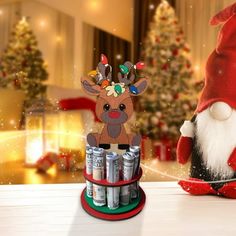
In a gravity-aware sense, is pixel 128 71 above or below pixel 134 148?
above

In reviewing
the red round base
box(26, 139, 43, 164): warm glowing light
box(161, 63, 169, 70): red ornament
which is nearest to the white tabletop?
the red round base

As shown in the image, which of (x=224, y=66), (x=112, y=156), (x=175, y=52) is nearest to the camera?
(x=112, y=156)

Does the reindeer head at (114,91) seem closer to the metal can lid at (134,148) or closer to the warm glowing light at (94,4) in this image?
the metal can lid at (134,148)

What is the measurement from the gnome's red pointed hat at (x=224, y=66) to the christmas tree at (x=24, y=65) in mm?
790

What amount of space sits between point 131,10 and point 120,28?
0.12 meters

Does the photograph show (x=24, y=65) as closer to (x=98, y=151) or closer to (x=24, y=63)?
(x=24, y=63)

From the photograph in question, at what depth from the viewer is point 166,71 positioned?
333 centimetres

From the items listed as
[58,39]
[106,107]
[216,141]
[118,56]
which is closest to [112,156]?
[106,107]

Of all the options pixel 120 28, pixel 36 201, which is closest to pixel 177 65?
pixel 120 28

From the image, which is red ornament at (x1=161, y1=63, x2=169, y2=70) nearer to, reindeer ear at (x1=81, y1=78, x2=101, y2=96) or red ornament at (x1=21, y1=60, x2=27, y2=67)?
red ornament at (x1=21, y1=60, x2=27, y2=67)

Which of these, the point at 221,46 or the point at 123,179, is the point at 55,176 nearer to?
the point at 123,179

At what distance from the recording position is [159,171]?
1607 millimetres

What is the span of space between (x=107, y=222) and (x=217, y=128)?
507mm

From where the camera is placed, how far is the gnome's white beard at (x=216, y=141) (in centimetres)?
130
